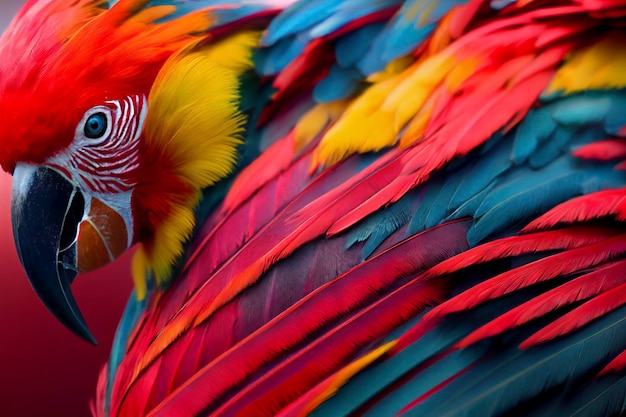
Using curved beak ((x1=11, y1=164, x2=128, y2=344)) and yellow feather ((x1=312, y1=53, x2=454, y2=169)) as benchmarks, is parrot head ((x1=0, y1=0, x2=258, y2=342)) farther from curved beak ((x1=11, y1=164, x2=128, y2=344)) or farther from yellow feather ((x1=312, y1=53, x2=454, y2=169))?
yellow feather ((x1=312, y1=53, x2=454, y2=169))

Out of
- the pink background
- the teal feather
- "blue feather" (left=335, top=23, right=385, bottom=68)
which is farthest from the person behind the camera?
the pink background

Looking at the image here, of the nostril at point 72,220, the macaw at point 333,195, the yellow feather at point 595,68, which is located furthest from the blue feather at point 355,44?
the nostril at point 72,220

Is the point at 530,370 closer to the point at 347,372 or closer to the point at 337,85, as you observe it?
the point at 347,372

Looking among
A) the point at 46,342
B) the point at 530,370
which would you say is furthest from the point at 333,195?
the point at 46,342

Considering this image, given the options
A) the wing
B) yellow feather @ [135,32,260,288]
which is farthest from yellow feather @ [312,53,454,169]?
yellow feather @ [135,32,260,288]

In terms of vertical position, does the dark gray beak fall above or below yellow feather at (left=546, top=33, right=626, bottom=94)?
above

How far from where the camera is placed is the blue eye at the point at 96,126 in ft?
1.85

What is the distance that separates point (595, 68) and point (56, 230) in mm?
467

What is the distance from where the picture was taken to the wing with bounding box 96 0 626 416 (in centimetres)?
42

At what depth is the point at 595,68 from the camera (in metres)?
0.44

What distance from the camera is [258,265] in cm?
50

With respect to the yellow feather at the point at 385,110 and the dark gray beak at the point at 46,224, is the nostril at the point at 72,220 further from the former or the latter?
the yellow feather at the point at 385,110

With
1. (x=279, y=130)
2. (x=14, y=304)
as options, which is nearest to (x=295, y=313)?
(x=279, y=130)

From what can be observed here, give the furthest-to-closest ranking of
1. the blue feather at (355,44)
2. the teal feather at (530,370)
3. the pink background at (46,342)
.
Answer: the pink background at (46,342) < the blue feather at (355,44) < the teal feather at (530,370)
